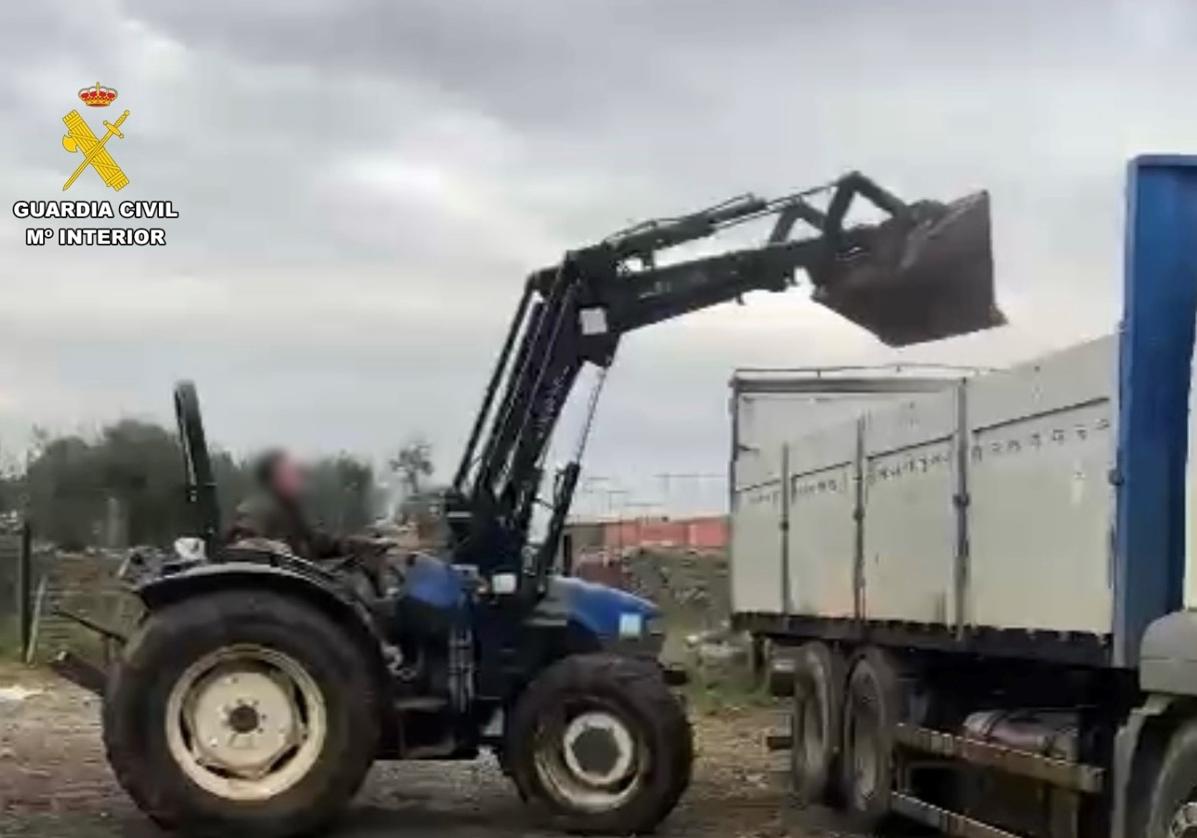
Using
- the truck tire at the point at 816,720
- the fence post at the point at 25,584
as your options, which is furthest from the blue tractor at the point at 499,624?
the fence post at the point at 25,584

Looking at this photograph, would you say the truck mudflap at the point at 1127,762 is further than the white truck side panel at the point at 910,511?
No

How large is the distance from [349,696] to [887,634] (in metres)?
3.18

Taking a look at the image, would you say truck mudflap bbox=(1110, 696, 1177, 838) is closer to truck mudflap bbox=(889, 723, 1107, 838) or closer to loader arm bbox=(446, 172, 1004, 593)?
truck mudflap bbox=(889, 723, 1107, 838)

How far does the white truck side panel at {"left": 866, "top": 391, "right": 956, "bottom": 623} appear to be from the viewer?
10.9 m

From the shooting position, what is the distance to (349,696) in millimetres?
11711

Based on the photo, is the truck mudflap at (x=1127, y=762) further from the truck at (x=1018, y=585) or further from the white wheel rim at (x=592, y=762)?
the white wheel rim at (x=592, y=762)

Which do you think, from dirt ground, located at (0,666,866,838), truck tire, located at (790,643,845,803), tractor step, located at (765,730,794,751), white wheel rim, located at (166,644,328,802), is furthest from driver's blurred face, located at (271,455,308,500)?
tractor step, located at (765,730,794,751)

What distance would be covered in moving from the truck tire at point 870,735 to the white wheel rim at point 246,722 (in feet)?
10.7

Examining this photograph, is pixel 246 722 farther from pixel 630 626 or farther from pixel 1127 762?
pixel 1127 762

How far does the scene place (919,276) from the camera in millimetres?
13562

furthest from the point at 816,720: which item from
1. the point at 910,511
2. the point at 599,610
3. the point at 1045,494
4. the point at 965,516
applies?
the point at 1045,494

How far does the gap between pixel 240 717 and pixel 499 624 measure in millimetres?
1902

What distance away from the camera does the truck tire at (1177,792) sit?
24.5ft

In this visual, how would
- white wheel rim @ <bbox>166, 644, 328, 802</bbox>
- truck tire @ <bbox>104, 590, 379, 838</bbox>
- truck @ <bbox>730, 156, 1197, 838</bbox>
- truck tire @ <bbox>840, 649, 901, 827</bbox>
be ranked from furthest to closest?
1. truck tire @ <bbox>840, 649, 901, 827</bbox>
2. white wheel rim @ <bbox>166, 644, 328, 802</bbox>
3. truck tire @ <bbox>104, 590, 379, 838</bbox>
4. truck @ <bbox>730, 156, 1197, 838</bbox>
